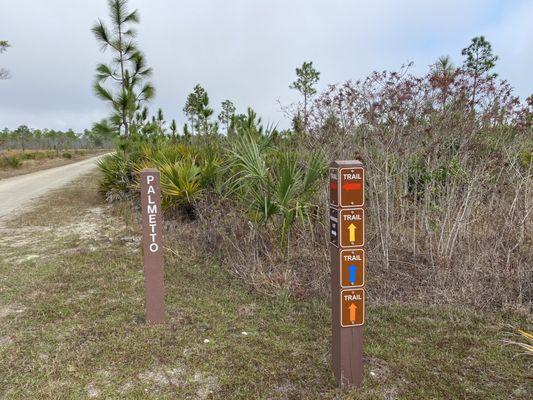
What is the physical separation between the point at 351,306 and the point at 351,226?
1.60 ft

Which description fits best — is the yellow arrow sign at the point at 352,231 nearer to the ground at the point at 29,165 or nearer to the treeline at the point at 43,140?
the ground at the point at 29,165

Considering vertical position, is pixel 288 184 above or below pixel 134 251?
above

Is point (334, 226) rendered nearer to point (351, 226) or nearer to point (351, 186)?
point (351, 226)

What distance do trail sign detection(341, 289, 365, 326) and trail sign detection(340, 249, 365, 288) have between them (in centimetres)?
5

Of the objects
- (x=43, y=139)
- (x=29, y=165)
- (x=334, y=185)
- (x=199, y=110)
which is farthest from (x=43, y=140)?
(x=334, y=185)

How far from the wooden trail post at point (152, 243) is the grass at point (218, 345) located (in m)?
0.18

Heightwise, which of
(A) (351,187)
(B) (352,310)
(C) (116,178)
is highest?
(A) (351,187)

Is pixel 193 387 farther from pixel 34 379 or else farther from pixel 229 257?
pixel 229 257

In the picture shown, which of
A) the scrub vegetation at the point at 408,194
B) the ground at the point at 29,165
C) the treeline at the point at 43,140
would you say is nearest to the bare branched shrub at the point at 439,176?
the scrub vegetation at the point at 408,194

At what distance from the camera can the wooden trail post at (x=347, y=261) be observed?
91.4 inches

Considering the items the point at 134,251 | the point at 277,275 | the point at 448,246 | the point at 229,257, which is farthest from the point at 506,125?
the point at 134,251

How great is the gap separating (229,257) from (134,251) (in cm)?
167

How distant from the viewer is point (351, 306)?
2404 mm

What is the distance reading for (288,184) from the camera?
448cm
